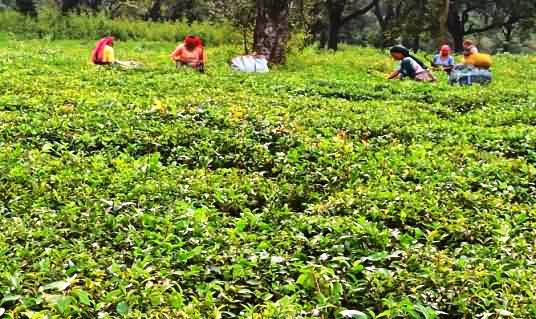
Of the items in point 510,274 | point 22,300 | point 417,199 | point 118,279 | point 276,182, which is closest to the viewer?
point 22,300

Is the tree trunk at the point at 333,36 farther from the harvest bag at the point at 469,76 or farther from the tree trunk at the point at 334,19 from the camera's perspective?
the harvest bag at the point at 469,76

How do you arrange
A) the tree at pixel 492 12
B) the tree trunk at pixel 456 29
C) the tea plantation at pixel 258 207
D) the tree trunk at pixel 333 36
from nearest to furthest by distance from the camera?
1. the tea plantation at pixel 258 207
2. the tree trunk at pixel 333 36
3. the tree at pixel 492 12
4. the tree trunk at pixel 456 29

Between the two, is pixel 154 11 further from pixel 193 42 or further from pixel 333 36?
pixel 193 42

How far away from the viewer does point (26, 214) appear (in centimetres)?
464

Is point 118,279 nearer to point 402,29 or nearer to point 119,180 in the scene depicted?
point 119,180

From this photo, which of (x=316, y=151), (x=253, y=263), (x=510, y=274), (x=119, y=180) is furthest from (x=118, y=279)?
(x=316, y=151)

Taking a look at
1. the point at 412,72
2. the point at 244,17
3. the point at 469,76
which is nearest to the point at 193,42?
the point at 244,17

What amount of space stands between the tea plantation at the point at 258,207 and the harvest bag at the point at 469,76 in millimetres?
3628

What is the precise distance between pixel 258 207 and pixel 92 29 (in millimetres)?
19624

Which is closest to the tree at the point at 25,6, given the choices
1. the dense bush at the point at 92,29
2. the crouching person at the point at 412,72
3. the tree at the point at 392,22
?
the dense bush at the point at 92,29

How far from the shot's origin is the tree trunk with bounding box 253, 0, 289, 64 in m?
15.8

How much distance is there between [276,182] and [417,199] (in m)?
1.26

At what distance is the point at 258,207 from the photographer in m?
5.40

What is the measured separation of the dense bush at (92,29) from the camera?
23.0m
